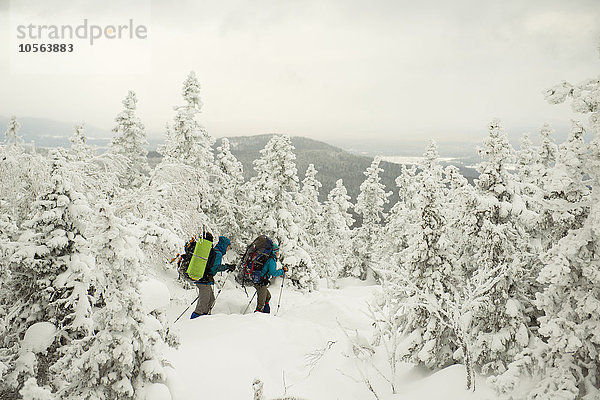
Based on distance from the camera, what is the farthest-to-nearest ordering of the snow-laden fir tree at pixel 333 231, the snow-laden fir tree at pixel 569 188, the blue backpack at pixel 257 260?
the snow-laden fir tree at pixel 333 231 < the blue backpack at pixel 257 260 < the snow-laden fir tree at pixel 569 188

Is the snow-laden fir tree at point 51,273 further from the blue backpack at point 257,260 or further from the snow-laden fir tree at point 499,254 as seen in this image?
the snow-laden fir tree at point 499,254

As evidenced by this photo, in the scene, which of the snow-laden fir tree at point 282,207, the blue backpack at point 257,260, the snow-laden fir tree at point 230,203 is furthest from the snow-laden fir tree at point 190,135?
the blue backpack at point 257,260

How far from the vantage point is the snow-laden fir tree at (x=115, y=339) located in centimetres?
504

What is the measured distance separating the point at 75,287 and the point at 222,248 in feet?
16.3

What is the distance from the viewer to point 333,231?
33.9m

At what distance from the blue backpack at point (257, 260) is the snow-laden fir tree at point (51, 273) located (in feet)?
17.6

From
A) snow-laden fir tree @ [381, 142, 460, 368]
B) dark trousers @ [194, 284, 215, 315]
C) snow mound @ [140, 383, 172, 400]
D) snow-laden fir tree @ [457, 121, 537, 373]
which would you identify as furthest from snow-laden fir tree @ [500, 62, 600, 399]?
dark trousers @ [194, 284, 215, 315]

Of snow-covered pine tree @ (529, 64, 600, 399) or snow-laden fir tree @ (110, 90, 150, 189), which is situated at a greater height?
snow-laden fir tree @ (110, 90, 150, 189)

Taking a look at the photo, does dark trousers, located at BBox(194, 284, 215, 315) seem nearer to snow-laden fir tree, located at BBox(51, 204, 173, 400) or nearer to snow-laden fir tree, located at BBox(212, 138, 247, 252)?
snow-laden fir tree, located at BBox(51, 204, 173, 400)

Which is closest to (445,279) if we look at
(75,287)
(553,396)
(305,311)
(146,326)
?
(553,396)

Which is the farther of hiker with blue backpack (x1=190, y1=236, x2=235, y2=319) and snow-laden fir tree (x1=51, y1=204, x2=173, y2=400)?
hiker with blue backpack (x1=190, y1=236, x2=235, y2=319)

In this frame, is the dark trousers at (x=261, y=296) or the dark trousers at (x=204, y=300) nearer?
the dark trousers at (x=204, y=300)

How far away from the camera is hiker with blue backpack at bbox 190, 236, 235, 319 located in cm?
1023

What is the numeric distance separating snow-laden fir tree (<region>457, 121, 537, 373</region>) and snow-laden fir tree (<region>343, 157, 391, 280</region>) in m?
24.7
